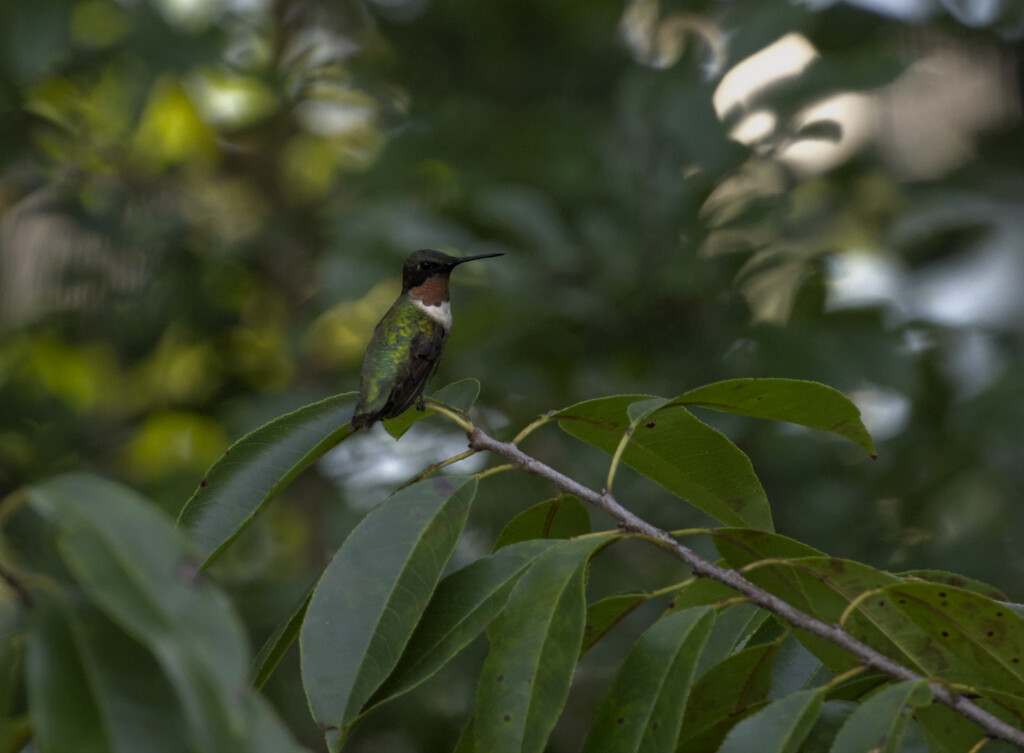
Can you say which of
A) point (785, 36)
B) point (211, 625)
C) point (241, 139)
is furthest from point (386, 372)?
point (241, 139)

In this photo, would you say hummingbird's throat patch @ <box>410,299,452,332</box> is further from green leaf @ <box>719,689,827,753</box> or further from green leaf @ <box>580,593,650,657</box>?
green leaf @ <box>719,689,827,753</box>

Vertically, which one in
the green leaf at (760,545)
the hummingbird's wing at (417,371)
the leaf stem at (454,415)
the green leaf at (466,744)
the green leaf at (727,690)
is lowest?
the green leaf at (466,744)

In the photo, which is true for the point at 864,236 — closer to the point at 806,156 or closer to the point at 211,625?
the point at 806,156

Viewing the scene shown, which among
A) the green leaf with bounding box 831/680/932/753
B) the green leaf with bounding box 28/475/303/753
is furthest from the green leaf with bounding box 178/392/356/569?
the green leaf with bounding box 831/680/932/753

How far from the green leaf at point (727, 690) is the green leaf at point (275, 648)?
591 millimetres

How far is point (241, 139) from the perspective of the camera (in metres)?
6.70

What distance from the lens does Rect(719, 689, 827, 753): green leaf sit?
1259mm

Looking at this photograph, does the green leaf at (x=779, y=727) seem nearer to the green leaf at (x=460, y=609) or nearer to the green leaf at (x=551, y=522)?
the green leaf at (x=460, y=609)

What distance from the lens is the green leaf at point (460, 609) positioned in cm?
138

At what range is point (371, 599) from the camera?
4.43 ft

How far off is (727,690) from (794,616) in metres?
0.20

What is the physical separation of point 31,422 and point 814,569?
16.9ft

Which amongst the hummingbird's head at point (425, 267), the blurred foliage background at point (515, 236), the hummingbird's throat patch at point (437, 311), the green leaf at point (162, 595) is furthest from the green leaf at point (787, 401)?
the blurred foliage background at point (515, 236)

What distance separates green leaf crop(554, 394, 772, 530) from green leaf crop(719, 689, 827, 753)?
40 centimetres
